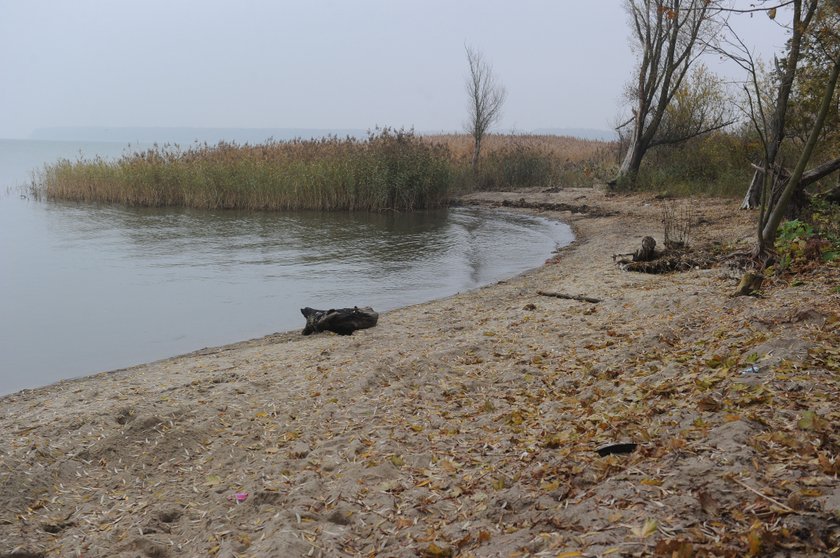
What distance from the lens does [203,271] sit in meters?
15.2

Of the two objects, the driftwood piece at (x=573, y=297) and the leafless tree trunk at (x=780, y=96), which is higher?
the leafless tree trunk at (x=780, y=96)

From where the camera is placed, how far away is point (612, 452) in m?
3.78

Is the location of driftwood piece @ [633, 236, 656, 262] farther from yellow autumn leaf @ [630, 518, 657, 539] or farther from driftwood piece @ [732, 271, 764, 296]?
yellow autumn leaf @ [630, 518, 657, 539]

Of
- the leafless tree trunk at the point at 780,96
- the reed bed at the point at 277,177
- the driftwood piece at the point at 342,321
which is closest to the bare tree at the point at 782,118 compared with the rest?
the leafless tree trunk at the point at 780,96

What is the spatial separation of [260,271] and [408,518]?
1209 cm

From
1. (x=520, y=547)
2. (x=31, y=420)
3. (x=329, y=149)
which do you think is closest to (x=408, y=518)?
(x=520, y=547)

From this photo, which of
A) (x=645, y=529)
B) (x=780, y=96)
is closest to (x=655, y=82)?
(x=780, y=96)

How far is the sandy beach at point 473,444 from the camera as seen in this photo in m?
3.01

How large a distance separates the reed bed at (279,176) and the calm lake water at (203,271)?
1.23 m

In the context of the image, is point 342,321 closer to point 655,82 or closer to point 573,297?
point 573,297

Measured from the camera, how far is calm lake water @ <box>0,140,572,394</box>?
996 centimetres

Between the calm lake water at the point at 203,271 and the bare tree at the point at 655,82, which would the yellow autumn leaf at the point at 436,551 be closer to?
the calm lake water at the point at 203,271

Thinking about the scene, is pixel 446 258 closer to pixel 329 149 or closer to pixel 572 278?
pixel 572 278

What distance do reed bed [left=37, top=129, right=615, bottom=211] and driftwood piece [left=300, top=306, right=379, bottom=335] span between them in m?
17.3
